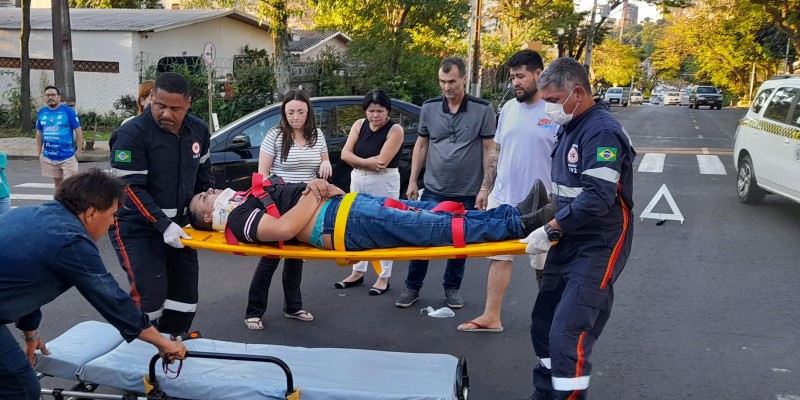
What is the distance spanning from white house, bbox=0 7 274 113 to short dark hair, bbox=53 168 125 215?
63.0 feet

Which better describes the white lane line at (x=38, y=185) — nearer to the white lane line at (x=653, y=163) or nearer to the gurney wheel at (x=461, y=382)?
the gurney wheel at (x=461, y=382)

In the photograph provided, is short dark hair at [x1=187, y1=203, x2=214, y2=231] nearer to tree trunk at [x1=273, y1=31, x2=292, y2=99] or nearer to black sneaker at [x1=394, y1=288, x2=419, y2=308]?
black sneaker at [x1=394, y1=288, x2=419, y2=308]

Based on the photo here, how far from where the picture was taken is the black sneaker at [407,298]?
19.9ft

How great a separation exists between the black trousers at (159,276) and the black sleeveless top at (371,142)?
81.2 inches

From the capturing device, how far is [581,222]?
3.65 metres

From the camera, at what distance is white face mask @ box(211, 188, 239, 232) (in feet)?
15.3

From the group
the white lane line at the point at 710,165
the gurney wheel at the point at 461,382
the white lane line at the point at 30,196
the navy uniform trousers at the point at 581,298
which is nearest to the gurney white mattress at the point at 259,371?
the gurney wheel at the point at 461,382

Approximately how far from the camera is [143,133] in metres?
4.30

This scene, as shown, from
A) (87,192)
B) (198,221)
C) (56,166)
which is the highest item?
(87,192)

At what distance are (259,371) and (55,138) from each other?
6.91m

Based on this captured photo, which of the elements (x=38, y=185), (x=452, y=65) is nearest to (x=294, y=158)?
(x=452, y=65)

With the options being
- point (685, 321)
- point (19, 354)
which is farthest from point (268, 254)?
Result: point (685, 321)

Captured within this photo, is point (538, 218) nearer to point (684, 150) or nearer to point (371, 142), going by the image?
point (371, 142)

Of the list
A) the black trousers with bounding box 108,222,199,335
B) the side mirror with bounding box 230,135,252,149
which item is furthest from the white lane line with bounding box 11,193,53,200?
the black trousers with bounding box 108,222,199,335
